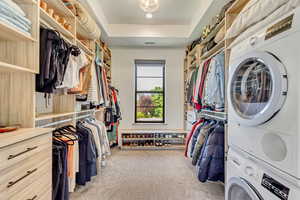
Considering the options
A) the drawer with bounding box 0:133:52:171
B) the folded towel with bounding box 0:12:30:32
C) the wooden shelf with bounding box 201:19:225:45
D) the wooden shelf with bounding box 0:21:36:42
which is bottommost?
the drawer with bounding box 0:133:52:171

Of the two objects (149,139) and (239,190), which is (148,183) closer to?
(239,190)

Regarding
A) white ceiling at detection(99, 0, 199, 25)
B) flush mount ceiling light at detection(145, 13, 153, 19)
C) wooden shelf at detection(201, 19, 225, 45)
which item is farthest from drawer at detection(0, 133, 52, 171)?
flush mount ceiling light at detection(145, 13, 153, 19)

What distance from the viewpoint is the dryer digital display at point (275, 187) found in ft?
2.75

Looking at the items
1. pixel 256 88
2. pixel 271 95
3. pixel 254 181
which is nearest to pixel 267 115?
pixel 271 95

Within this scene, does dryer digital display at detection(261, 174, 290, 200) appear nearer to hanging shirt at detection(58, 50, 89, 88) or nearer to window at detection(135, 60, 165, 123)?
hanging shirt at detection(58, 50, 89, 88)

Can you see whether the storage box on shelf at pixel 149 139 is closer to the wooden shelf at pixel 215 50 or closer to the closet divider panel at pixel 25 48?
the wooden shelf at pixel 215 50

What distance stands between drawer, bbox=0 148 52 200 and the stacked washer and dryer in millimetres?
1354

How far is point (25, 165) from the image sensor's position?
1036mm

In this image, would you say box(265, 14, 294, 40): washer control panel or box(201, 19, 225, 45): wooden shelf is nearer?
box(265, 14, 294, 40): washer control panel

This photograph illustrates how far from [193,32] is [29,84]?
2873 millimetres

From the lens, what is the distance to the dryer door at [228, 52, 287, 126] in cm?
89

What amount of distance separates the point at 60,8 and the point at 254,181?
2.38 meters

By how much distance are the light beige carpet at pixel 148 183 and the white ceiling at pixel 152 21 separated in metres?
2.45

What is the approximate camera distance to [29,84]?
1369 millimetres
